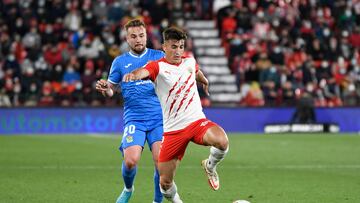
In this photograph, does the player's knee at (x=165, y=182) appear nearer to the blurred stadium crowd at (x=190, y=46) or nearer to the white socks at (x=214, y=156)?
the white socks at (x=214, y=156)

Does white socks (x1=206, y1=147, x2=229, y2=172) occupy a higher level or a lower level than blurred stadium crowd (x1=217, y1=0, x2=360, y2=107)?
higher

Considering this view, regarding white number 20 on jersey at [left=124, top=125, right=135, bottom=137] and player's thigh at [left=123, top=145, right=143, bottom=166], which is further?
white number 20 on jersey at [left=124, top=125, right=135, bottom=137]

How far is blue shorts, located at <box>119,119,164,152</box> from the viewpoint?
10.1m

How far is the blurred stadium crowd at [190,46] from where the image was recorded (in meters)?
26.4

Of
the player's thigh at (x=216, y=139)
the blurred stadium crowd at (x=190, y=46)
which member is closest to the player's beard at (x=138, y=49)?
the player's thigh at (x=216, y=139)

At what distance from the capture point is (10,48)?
27.2 m

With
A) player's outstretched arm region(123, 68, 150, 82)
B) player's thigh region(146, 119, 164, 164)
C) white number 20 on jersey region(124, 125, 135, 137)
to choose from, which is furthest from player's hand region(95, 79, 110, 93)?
player's thigh region(146, 119, 164, 164)

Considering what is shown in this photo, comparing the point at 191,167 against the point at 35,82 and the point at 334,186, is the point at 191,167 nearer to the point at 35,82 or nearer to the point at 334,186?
the point at 334,186

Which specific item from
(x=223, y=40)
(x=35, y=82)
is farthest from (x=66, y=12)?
(x=223, y=40)

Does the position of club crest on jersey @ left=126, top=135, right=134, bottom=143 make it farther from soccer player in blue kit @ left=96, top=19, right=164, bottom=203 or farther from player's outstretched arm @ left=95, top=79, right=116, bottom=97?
player's outstretched arm @ left=95, top=79, right=116, bottom=97

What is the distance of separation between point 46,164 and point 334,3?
18670 mm

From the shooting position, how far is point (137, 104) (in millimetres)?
10305

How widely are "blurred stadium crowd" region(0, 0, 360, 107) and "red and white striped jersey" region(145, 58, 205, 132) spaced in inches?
649

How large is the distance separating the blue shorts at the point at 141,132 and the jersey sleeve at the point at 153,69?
95 cm
